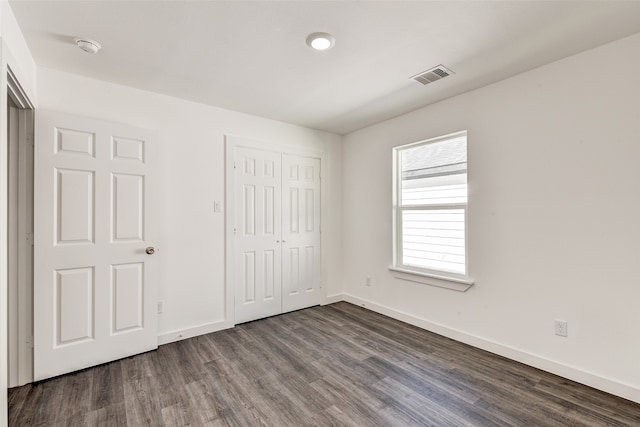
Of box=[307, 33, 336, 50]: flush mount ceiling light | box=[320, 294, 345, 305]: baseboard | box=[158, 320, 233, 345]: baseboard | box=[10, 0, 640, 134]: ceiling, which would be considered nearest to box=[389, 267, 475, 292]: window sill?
box=[320, 294, 345, 305]: baseboard

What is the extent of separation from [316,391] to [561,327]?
1.96 meters

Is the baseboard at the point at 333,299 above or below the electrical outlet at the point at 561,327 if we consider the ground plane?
below

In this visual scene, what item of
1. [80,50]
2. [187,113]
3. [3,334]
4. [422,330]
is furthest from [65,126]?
[422,330]

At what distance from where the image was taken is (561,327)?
233 centimetres

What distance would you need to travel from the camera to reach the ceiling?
5.77ft

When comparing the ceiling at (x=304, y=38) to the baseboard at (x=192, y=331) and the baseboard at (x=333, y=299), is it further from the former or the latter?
the baseboard at (x=333, y=299)

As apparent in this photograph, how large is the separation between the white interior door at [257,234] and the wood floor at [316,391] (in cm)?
68

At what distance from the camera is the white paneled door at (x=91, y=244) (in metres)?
2.31

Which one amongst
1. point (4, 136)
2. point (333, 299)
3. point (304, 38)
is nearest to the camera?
point (4, 136)

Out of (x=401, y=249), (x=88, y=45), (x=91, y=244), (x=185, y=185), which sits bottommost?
(x=401, y=249)

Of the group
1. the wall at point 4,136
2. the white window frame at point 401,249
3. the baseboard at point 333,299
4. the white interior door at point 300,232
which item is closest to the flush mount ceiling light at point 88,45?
the wall at point 4,136

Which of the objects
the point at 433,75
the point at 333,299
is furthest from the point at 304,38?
the point at 333,299

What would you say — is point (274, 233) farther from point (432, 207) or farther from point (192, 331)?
point (432, 207)

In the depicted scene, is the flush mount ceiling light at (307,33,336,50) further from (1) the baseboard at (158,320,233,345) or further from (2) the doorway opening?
(1) the baseboard at (158,320,233,345)
